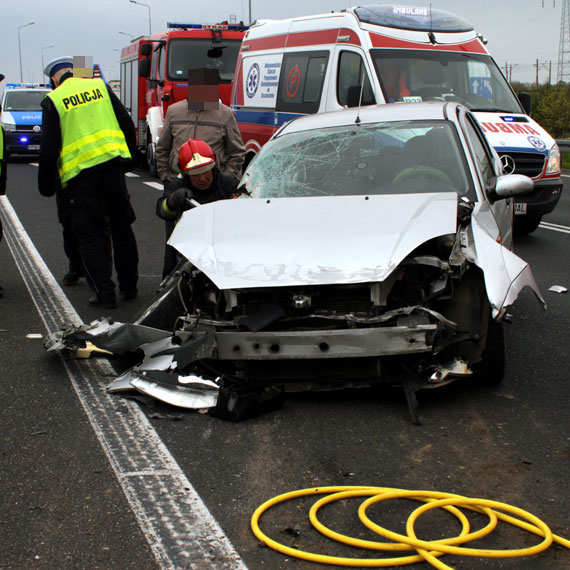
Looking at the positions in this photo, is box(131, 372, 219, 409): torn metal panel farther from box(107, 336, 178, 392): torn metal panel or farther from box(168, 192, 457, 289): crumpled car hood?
box(168, 192, 457, 289): crumpled car hood

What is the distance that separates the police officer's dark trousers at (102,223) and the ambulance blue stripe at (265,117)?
4.54m

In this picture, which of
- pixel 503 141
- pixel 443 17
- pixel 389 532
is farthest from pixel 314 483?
pixel 443 17

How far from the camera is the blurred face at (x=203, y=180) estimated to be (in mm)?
6176

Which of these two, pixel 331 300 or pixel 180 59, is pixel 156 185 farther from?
pixel 331 300

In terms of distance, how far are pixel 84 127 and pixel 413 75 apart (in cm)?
482

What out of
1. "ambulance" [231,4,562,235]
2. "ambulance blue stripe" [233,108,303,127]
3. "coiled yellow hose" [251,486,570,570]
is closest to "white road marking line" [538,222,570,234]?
"ambulance" [231,4,562,235]

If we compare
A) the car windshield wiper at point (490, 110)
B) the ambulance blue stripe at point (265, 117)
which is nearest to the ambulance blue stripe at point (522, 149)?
the car windshield wiper at point (490, 110)

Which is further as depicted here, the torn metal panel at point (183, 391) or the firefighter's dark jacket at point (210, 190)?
the firefighter's dark jacket at point (210, 190)

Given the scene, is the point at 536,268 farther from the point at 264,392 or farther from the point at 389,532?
the point at 389,532

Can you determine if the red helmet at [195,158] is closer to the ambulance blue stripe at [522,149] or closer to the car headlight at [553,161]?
the ambulance blue stripe at [522,149]

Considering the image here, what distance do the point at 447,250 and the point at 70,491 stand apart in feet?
7.44

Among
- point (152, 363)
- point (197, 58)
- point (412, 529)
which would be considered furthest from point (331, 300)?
point (197, 58)

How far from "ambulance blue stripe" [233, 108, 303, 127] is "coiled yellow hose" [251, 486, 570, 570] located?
826 centimetres

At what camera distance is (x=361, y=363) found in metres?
4.43
